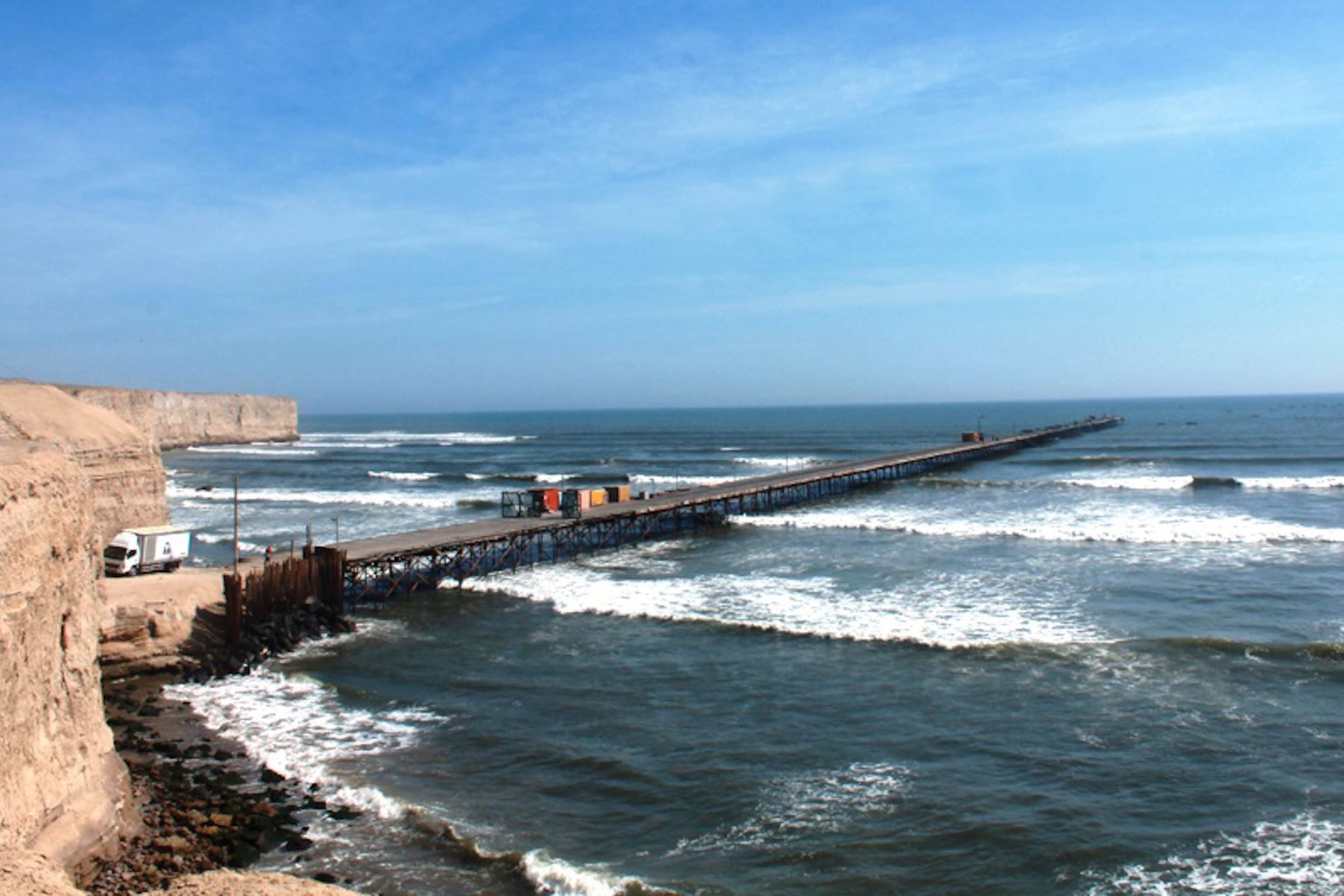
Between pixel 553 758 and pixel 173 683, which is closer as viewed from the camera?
pixel 553 758

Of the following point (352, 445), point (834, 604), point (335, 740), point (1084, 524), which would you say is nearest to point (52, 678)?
point (335, 740)

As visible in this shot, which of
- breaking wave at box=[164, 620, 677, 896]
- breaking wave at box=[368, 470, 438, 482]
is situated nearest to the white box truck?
breaking wave at box=[164, 620, 677, 896]

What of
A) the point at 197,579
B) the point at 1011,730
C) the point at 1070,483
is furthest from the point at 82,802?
the point at 1070,483

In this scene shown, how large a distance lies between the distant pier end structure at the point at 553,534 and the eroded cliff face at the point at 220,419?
257 feet

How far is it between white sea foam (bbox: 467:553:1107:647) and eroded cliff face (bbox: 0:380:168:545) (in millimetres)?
13490

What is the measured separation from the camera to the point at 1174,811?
1298 centimetres

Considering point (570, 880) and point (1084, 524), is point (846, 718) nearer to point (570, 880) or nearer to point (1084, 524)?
point (570, 880)

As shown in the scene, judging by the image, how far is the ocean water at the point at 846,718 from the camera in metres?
12.0

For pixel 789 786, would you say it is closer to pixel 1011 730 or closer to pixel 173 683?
pixel 1011 730

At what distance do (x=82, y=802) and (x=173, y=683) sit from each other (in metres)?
8.45

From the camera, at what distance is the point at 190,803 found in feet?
44.5

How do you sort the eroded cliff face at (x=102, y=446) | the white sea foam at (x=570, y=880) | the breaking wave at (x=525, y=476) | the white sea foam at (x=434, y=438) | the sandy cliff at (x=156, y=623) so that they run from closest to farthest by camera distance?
the white sea foam at (x=570, y=880)
the sandy cliff at (x=156, y=623)
the eroded cliff face at (x=102, y=446)
the breaking wave at (x=525, y=476)
the white sea foam at (x=434, y=438)

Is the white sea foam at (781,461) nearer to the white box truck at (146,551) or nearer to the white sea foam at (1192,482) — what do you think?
the white sea foam at (1192,482)

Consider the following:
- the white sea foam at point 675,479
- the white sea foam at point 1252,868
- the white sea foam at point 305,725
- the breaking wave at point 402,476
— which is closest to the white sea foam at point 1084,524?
the white sea foam at point 675,479
